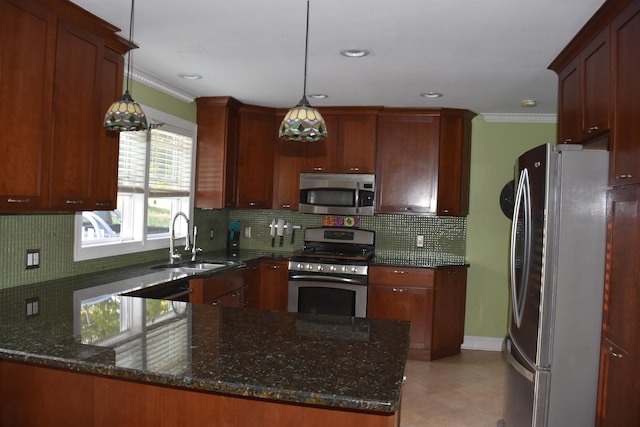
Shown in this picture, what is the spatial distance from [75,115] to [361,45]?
170cm

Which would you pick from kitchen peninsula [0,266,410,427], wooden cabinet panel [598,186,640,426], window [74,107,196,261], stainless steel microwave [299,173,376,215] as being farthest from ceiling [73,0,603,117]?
kitchen peninsula [0,266,410,427]

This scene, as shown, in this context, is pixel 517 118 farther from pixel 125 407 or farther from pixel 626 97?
pixel 125 407

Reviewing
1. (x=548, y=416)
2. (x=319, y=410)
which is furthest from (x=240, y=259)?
(x=319, y=410)

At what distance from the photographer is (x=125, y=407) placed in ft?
5.58

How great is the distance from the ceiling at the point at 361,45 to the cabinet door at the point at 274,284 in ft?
5.43

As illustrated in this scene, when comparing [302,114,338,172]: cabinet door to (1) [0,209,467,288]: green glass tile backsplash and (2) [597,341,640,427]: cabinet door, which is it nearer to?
(1) [0,209,467,288]: green glass tile backsplash

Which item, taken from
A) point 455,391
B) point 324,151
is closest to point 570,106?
point 455,391

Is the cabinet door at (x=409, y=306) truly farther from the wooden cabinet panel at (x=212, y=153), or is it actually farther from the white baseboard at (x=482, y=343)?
the wooden cabinet panel at (x=212, y=153)

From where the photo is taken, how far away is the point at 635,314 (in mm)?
2160

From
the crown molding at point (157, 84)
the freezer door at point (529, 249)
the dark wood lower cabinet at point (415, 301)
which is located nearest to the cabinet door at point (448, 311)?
the dark wood lower cabinet at point (415, 301)

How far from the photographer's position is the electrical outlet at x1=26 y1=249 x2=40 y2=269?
299 centimetres

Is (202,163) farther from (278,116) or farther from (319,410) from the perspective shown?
(319,410)

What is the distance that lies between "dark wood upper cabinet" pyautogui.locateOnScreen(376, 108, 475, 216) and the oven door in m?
0.87

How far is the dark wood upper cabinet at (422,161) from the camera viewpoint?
512 centimetres
